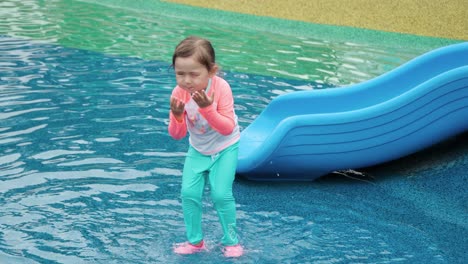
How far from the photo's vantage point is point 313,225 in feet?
16.0

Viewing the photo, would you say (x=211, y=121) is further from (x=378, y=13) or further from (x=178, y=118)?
(x=378, y=13)

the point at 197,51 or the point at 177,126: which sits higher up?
the point at 197,51

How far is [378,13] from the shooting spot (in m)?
12.2

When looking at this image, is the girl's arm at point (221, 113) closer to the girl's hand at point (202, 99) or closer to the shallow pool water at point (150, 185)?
the girl's hand at point (202, 99)

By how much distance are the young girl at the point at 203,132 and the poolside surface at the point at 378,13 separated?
7.93m

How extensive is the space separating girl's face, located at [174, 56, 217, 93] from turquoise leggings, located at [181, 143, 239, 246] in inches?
17.4

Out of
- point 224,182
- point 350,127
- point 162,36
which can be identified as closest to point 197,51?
point 224,182

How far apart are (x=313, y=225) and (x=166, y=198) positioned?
1.03m

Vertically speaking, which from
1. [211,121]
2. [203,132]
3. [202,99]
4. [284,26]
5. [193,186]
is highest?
[284,26]

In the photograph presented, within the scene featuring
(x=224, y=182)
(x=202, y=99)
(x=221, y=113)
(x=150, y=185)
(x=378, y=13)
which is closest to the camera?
(x=202, y=99)

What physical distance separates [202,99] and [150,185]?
5.67 feet

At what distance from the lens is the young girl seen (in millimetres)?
3852

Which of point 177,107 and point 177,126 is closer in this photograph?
point 177,107

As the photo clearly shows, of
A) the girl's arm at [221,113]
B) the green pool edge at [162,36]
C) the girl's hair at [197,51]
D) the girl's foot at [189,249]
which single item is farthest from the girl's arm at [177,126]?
the green pool edge at [162,36]
